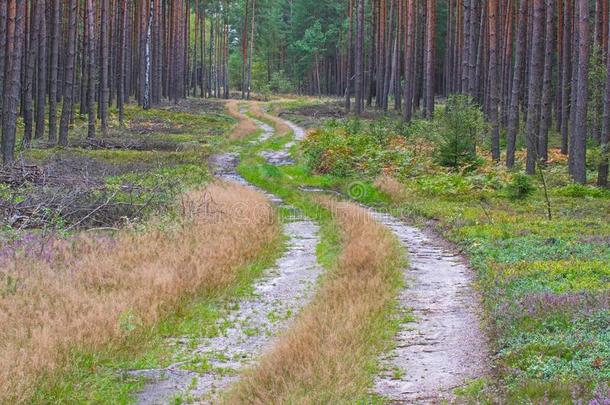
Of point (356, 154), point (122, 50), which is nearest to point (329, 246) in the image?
point (356, 154)

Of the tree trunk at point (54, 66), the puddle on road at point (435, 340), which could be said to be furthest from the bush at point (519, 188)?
the tree trunk at point (54, 66)

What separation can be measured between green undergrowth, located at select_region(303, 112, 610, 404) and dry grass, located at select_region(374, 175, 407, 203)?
0.06 m

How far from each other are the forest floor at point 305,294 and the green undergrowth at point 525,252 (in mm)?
37

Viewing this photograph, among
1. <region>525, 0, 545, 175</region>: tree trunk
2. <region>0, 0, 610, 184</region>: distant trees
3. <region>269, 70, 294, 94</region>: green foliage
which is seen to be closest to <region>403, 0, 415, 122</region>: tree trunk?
<region>0, 0, 610, 184</region>: distant trees

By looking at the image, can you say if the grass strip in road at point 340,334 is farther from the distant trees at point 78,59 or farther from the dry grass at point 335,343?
the distant trees at point 78,59

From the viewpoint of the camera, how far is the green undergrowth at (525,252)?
6.51 meters

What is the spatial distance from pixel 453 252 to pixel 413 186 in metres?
8.43

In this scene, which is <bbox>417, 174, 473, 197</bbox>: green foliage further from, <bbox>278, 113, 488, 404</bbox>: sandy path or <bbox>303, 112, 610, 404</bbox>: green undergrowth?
<bbox>278, 113, 488, 404</bbox>: sandy path

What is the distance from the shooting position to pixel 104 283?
9.98 metres

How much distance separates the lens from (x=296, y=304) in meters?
9.96

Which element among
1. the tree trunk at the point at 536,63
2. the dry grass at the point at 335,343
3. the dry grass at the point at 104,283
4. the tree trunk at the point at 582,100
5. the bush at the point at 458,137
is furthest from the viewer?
the bush at the point at 458,137

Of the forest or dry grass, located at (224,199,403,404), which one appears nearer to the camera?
dry grass, located at (224,199,403,404)

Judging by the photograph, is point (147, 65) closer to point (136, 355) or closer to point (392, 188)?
point (392, 188)

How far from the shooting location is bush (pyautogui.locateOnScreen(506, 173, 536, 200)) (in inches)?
760
